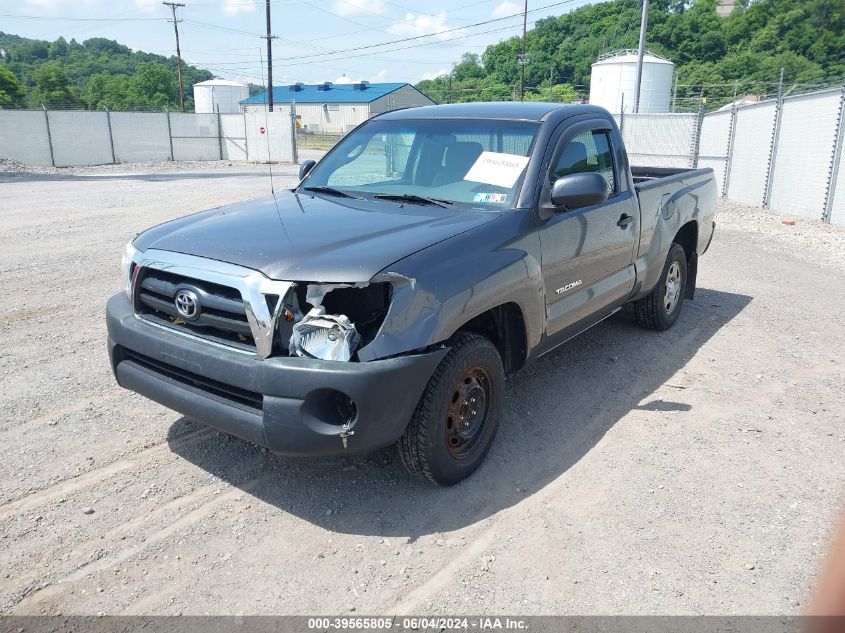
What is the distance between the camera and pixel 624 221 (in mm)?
4984

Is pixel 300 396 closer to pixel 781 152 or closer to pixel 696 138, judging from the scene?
pixel 781 152

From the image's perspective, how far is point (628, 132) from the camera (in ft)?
77.6

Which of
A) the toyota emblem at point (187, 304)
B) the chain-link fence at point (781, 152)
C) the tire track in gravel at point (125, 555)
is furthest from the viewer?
the chain-link fence at point (781, 152)

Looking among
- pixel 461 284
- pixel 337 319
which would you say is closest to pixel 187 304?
pixel 337 319

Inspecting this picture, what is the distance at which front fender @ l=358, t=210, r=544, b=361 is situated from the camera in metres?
3.03

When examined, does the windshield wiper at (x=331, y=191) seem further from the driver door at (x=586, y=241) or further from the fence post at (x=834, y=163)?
the fence post at (x=834, y=163)

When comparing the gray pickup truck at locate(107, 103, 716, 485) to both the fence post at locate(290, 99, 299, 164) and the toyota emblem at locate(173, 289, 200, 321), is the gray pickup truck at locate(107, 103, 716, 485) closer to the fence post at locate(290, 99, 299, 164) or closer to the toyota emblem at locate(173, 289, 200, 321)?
the toyota emblem at locate(173, 289, 200, 321)

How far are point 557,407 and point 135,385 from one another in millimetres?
2658

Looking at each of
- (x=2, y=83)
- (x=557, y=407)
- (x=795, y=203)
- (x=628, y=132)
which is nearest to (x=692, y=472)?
(x=557, y=407)

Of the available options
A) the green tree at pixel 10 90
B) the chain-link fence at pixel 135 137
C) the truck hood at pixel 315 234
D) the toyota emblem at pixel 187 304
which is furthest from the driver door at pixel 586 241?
the green tree at pixel 10 90

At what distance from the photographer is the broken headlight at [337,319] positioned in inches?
116

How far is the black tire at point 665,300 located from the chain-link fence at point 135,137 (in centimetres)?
2070

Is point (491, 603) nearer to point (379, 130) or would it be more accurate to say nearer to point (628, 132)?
point (379, 130)

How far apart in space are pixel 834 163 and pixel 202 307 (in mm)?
12302
